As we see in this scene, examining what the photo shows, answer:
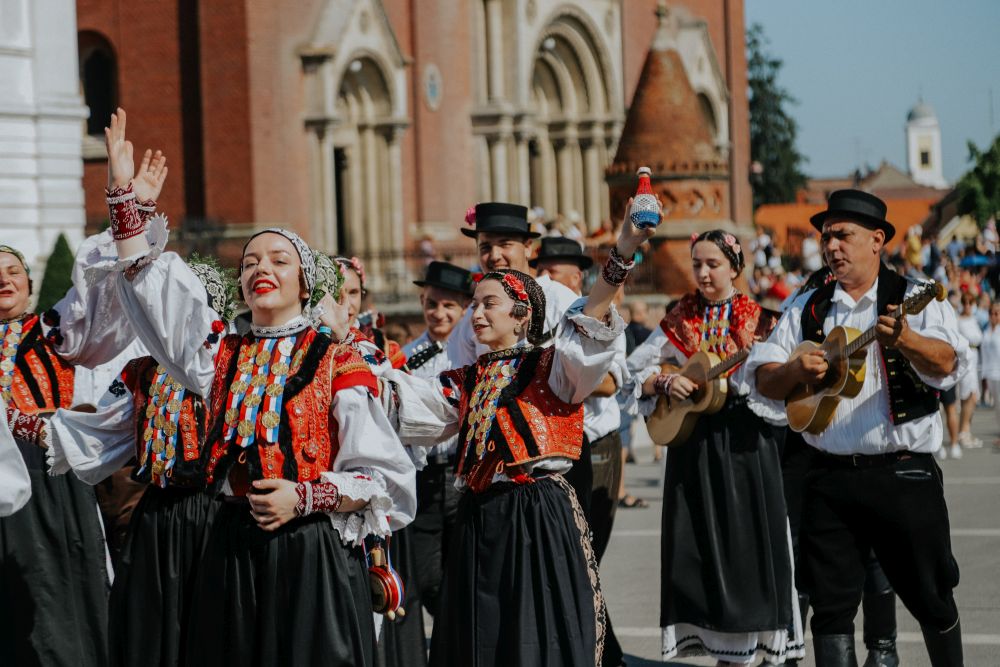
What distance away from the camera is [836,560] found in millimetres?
6336

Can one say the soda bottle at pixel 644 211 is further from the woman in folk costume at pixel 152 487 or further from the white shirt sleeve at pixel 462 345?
the white shirt sleeve at pixel 462 345

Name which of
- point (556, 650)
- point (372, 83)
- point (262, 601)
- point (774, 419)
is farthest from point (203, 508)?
point (372, 83)

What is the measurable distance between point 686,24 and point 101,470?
114 ft

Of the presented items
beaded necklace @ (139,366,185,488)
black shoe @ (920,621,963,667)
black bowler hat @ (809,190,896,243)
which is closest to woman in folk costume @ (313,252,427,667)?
beaded necklace @ (139,366,185,488)

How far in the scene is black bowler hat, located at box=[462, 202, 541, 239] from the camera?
25.5 ft

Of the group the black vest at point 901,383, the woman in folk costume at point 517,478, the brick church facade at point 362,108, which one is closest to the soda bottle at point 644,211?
the woman in folk costume at point 517,478

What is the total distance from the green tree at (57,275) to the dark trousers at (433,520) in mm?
12675

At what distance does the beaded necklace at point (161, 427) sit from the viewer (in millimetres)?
5406

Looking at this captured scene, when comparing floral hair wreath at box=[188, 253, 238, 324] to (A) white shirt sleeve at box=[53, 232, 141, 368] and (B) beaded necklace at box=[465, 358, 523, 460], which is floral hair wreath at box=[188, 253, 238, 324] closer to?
(A) white shirt sleeve at box=[53, 232, 141, 368]

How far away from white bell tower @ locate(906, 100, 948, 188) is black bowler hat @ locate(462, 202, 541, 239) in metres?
182

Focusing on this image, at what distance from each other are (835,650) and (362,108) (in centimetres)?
2277

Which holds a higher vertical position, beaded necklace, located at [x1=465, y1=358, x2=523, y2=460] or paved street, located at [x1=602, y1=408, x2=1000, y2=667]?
beaded necklace, located at [x1=465, y1=358, x2=523, y2=460]

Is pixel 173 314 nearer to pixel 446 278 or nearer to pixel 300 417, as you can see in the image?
pixel 300 417

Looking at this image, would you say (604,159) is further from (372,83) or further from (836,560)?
(836,560)
